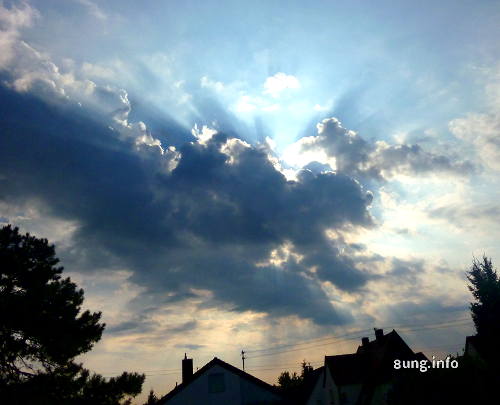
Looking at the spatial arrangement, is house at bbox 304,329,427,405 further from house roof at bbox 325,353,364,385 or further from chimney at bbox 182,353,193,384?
chimney at bbox 182,353,193,384

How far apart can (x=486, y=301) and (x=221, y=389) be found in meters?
38.7

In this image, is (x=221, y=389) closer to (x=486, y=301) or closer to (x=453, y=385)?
(x=453, y=385)

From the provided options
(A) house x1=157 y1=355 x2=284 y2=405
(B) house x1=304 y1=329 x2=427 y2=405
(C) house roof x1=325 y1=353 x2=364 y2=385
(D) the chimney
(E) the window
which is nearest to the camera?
(A) house x1=157 y1=355 x2=284 y2=405

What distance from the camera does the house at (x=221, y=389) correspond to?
35.4 metres

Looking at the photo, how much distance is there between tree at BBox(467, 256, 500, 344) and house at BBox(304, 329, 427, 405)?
911 cm

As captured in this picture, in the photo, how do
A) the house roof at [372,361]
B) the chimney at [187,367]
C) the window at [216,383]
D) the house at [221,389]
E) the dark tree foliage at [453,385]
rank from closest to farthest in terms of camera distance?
the dark tree foliage at [453,385] < the house at [221,389] < the window at [216,383] < the chimney at [187,367] < the house roof at [372,361]

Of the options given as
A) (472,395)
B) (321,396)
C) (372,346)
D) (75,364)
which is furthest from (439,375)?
(321,396)

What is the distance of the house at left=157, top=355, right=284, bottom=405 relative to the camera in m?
35.4

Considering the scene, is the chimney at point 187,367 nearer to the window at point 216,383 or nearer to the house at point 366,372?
the window at point 216,383

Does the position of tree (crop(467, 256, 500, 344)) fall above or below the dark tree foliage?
above

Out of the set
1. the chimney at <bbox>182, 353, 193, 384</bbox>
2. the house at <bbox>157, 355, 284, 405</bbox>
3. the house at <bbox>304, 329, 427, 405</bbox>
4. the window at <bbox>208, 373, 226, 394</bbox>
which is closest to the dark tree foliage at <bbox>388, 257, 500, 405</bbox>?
the house at <bbox>157, 355, 284, 405</bbox>

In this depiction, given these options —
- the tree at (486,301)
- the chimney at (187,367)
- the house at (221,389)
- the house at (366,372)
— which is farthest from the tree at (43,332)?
the tree at (486,301)

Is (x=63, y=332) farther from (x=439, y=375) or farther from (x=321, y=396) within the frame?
(x=321, y=396)

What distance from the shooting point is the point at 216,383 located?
3647 centimetres
